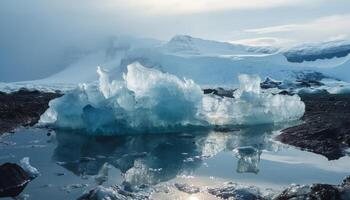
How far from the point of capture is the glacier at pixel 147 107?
15.4 m

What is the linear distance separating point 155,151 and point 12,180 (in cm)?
443

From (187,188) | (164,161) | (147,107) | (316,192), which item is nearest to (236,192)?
(187,188)

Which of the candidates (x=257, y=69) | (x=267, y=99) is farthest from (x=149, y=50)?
(x=267, y=99)

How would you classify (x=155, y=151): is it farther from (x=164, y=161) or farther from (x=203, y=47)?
(x=203, y=47)

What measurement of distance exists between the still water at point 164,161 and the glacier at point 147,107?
0.64 metres

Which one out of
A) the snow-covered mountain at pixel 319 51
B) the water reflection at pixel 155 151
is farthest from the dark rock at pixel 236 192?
the snow-covered mountain at pixel 319 51

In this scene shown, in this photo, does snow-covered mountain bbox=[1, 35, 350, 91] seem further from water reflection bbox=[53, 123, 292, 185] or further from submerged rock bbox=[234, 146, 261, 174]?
submerged rock bbox=[234, 146, 261, 174]

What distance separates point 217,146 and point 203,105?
4012mm

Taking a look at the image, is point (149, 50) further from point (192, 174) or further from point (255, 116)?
point (192, 174)

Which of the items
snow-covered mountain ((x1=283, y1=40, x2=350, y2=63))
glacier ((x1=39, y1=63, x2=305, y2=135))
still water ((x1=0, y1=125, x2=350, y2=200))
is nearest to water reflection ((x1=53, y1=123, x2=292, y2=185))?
still water ((x1=0, y1=125, x2=350, y2=200))

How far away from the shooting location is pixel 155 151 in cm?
1227

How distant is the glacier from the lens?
50.4 feet

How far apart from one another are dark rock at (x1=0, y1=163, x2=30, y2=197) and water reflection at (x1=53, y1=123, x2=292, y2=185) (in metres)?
1.13

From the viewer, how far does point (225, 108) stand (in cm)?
1709
